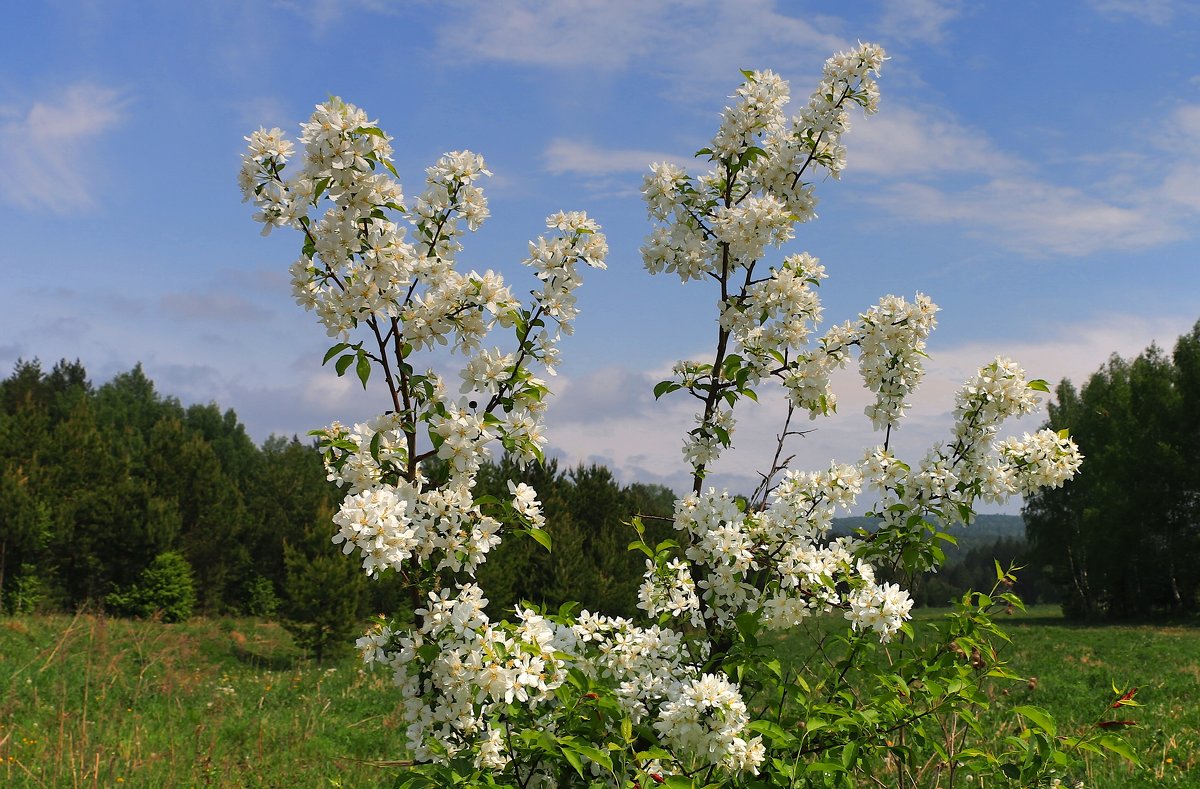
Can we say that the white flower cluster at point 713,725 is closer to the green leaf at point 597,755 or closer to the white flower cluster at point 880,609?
the green leaf at point 597,755

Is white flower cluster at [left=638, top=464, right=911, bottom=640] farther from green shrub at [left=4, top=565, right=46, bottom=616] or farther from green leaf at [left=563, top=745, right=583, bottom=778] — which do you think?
green shrub at [left=4, top=565, right=46, bottom=616]

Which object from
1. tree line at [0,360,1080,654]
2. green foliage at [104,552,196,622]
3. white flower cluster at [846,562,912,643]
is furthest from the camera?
green foliage at [104,552,196,622]

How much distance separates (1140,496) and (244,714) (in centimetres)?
3798

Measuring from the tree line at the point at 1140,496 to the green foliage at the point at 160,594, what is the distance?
33733 mm

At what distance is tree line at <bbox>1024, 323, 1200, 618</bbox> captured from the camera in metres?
35.7

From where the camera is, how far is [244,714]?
32.2ft

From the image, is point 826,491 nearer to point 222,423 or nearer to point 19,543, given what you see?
point 19,543

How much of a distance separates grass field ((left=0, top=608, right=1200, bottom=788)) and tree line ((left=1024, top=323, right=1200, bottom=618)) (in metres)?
20.1

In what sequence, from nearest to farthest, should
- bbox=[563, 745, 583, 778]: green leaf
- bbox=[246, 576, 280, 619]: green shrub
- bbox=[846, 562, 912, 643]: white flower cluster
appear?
bbox=[563, 745, 583, 778]: green leaf → bbox=[846, 562, 912, 643]: white flower cluster → bbox=[246, 576, 280, 619]: green shrub

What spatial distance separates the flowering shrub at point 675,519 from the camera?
293cm

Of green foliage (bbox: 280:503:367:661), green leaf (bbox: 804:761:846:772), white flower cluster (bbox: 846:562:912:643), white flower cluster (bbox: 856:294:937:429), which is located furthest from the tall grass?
white flower cluster (bbox: 856:294:937:429)

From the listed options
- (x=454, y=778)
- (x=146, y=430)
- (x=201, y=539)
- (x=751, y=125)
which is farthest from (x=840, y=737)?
(x=146, y=430)

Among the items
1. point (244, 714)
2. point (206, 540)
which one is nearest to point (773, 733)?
point (244, 714)

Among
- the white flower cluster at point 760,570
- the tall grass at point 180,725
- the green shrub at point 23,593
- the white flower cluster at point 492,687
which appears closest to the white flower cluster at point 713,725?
the white flower cluster at point 492,687
